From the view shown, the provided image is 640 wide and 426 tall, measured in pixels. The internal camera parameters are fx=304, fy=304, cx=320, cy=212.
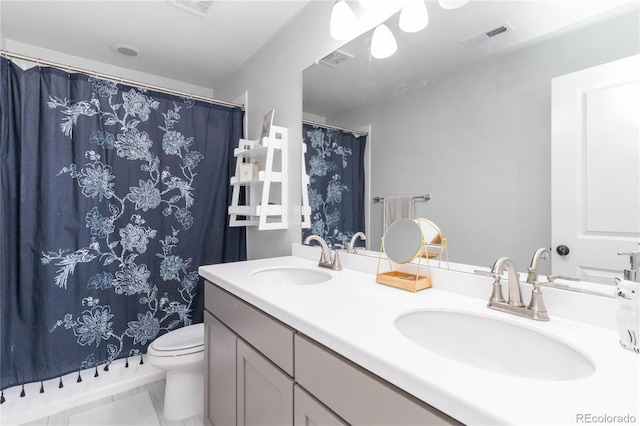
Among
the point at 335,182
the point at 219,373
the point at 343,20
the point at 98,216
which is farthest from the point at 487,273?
the point at 98,216

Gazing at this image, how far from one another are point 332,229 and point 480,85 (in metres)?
0.94

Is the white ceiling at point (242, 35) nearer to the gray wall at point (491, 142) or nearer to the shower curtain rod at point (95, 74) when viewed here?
the gray wall at point (491, 142)

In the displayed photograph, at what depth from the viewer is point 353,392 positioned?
66cm

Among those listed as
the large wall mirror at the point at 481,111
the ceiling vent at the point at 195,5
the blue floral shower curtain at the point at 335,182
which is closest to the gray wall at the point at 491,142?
the large wall mirror at the point at 481,111

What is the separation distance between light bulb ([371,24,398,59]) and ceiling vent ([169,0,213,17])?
39.7 inches

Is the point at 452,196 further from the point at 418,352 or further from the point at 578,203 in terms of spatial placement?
the point at 418,352

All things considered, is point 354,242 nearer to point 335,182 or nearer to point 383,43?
point 335,182

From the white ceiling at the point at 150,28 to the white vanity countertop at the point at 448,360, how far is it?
5.39 ft

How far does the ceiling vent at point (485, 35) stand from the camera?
992 millimetres

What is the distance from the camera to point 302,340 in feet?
2.67

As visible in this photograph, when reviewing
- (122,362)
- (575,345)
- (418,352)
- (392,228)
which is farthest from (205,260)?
(575,345)

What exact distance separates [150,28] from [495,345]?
248 centimetres

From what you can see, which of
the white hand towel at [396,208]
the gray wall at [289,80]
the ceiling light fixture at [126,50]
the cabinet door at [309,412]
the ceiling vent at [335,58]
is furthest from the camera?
the ceiling light fixture at [126,50]

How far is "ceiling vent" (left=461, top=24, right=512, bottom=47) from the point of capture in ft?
3.25
